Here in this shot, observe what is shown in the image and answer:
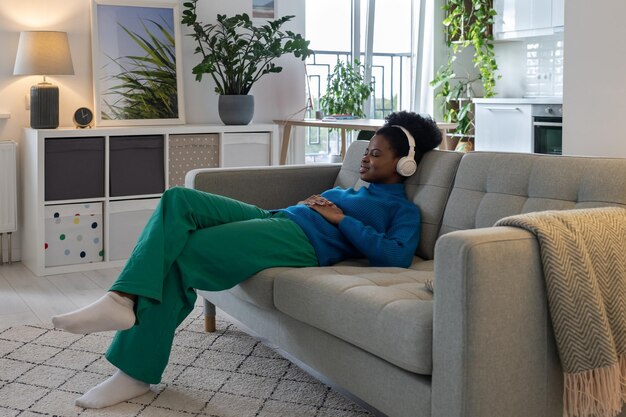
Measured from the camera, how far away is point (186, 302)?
2.68m

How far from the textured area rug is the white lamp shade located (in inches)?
65.5

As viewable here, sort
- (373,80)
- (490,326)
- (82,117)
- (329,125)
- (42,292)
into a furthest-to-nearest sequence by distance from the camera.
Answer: (373,80), (329,125), (82,117), (42,292), (490,326)

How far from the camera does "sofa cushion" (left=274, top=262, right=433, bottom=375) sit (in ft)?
6.80

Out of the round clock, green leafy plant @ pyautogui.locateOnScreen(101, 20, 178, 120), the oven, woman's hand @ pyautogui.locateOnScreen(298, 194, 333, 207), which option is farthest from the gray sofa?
the oven

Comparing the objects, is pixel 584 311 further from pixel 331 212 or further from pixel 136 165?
pixel 136 165

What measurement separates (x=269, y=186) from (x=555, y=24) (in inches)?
140

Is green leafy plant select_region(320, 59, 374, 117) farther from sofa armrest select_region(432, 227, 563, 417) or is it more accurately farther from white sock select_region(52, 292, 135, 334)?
sofa armrest select_region(432, 227, 563, 417)

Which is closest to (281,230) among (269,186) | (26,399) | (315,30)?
(269,186)

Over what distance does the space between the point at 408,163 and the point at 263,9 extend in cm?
287

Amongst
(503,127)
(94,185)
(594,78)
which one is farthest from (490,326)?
(503,127)

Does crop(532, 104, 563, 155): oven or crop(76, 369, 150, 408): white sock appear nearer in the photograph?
crop(76, 369, 150, 408): white sock

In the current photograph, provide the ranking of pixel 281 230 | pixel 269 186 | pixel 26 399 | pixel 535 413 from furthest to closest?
pixel 269 186 < pixel 281 230 < pixel 26 399 < pixel 535 413

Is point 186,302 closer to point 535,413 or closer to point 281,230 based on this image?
point 281,230

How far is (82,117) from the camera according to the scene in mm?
4730
